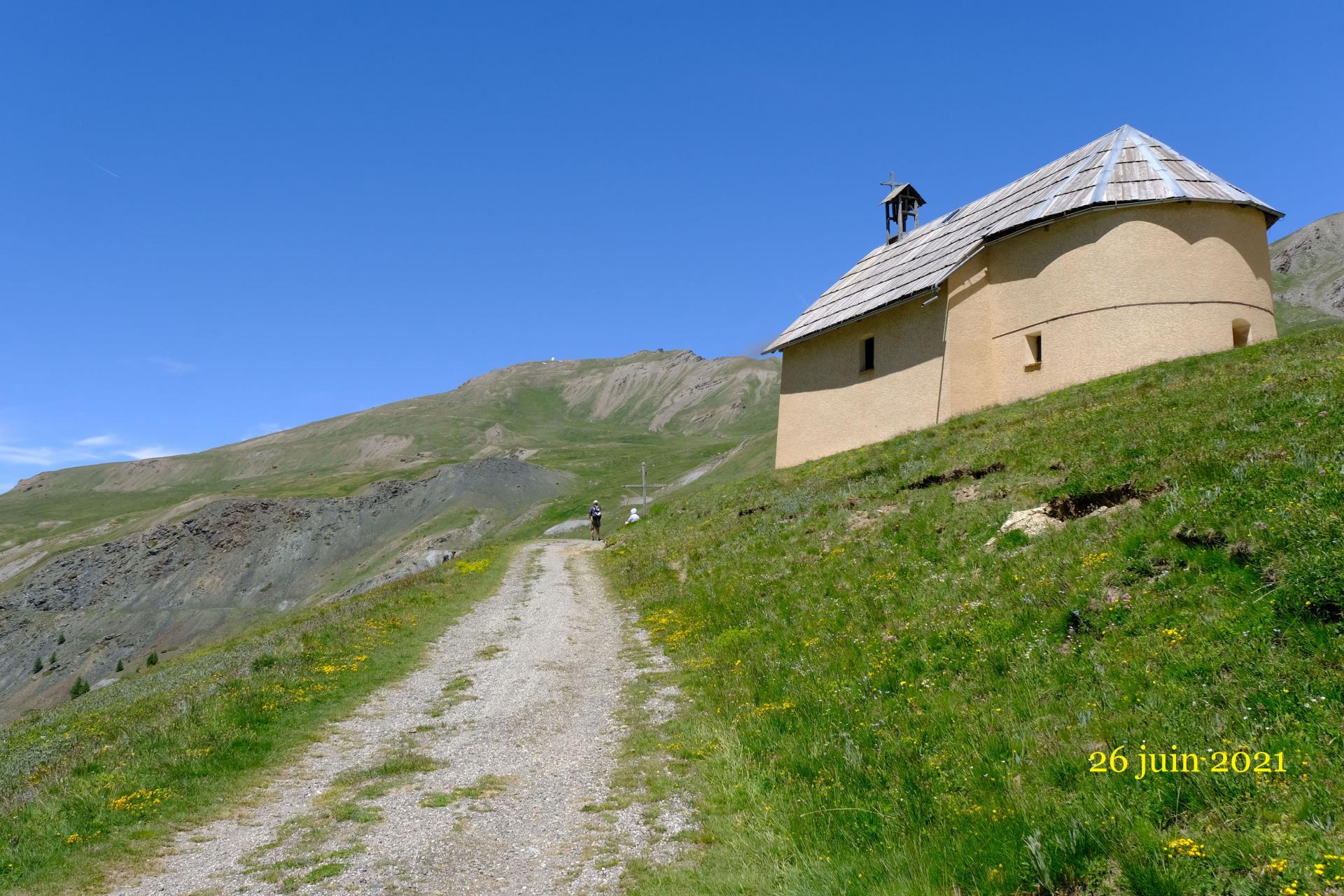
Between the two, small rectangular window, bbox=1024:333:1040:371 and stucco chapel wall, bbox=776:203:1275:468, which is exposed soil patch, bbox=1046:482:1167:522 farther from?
small rectangular window, bbox=1024:333:1040:371

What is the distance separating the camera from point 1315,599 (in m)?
7.15

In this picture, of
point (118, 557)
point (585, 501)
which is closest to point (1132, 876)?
point (585, 501)

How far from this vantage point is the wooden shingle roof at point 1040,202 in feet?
92.3

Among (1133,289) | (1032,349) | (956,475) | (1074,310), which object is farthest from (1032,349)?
(956,475)

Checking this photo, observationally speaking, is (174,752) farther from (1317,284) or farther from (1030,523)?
(1317,284)

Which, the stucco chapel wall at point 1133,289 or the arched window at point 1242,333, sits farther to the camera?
the arched window at point 1242,333

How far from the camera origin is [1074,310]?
28.7 meters

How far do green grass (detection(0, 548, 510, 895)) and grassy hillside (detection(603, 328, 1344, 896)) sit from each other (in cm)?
529

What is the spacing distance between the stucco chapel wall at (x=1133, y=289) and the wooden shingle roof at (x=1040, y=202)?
0.53 metres

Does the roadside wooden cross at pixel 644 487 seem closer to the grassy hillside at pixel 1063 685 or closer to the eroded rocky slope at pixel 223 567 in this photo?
the eroded rocky slope at pixel 223 567

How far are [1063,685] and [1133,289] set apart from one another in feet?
80.0

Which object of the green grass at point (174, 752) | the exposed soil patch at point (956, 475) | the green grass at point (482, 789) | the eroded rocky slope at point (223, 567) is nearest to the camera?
the green grass at point (174, 752)

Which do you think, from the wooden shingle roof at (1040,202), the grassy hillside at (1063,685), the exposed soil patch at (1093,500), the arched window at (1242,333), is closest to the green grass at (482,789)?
the grassy hillside at (1063,685)

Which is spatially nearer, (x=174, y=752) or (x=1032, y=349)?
(x=174, y=752)
